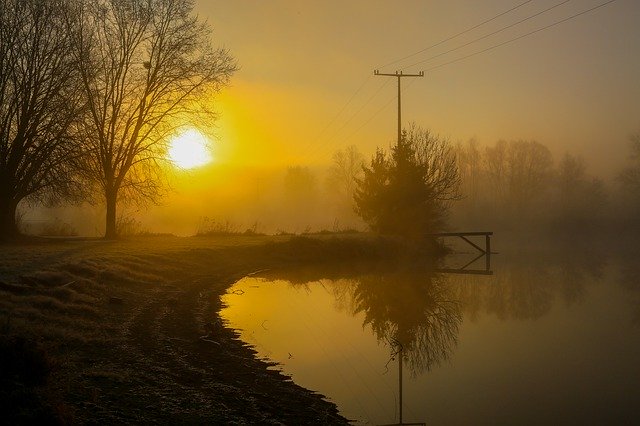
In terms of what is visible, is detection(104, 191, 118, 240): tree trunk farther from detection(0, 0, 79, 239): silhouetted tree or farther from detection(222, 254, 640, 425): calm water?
detection(222, 254, 640, 425): calm water

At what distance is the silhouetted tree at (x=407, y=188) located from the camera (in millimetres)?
41594

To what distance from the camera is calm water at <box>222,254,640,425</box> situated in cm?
969

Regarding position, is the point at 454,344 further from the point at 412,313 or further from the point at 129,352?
the point at 129,352

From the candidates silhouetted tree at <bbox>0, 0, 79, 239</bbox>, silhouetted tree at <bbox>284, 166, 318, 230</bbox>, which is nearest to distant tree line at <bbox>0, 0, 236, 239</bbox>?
silhouetted tree at <bbox>0, 0, 79, 239</bbox>

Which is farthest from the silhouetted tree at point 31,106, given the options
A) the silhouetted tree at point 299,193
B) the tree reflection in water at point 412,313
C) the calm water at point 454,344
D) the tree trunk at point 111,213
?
the silhouetted tree at point 299,193

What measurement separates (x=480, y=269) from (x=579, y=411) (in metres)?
25.3

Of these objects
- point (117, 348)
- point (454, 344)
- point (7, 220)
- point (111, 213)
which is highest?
point (111, 213)

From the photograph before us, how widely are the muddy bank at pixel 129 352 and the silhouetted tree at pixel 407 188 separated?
2197cm

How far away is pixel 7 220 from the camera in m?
29.3

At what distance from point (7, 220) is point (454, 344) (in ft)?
80.2

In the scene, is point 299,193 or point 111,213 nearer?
point 111,213

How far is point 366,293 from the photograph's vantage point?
73.9 feet

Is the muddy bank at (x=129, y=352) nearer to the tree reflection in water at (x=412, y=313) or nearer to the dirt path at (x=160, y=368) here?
the dirt path at (x=160, y=368)

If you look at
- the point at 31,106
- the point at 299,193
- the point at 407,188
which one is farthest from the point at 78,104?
the point at 299,193
